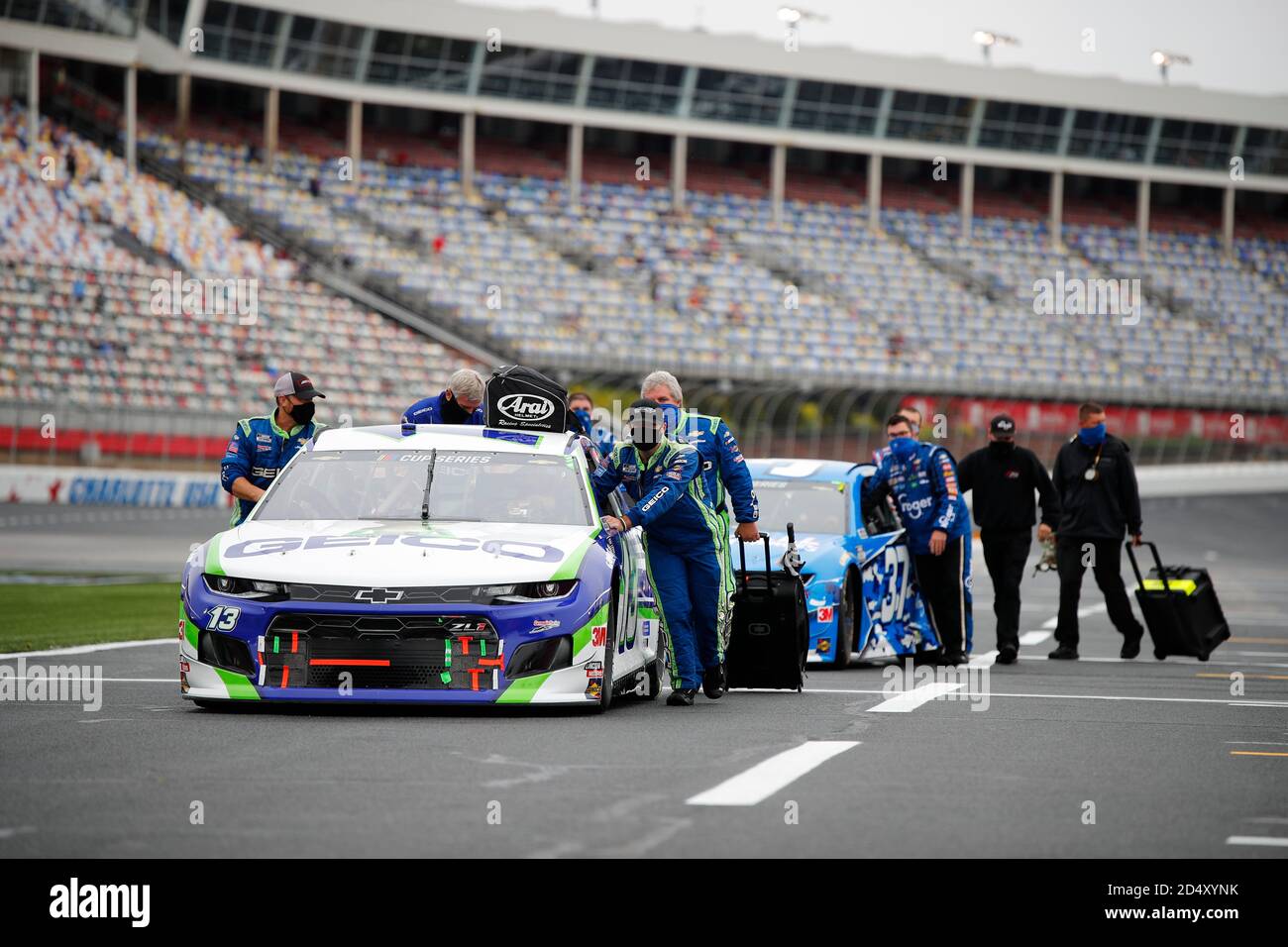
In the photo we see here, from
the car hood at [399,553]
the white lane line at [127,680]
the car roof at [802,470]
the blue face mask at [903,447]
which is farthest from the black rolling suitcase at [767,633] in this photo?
the car roof at [802,470]

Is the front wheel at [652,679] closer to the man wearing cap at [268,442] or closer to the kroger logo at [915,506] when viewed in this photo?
the man wearing cap at [268,442]

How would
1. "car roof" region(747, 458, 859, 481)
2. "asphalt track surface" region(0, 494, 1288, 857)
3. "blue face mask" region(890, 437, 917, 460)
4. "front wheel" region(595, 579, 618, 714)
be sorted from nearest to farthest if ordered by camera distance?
"asphalt track surface" region(0, 494, 1288, 857) < "front wheel" region(595, 579, 618, 714) < "blue face mask" region(890, 437, 917, 460) < "car roof" region(747, 458, 859, 481)

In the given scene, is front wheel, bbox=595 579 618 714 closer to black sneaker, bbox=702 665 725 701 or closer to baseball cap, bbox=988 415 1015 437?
black sneaker, bbox=702 665 725 701

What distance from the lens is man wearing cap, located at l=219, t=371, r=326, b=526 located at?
38.8ft

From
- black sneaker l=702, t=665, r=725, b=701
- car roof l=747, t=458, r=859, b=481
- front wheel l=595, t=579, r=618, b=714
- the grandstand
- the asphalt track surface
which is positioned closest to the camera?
the asphalt track surface

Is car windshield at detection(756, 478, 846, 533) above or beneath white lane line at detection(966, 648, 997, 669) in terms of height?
above

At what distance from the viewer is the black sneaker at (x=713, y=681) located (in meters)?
10.8

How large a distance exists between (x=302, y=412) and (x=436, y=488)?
1.74 meters

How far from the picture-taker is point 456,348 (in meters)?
47.2

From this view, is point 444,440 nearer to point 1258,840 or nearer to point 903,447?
point 903,447

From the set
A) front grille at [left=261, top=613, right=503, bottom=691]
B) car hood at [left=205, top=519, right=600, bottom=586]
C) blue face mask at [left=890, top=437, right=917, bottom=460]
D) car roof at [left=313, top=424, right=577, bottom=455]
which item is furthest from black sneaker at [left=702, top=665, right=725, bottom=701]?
blue face mask at [left=890, top=437, right=917, bottom=460]

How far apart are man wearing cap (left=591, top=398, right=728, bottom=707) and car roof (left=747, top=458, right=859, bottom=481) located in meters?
4.38

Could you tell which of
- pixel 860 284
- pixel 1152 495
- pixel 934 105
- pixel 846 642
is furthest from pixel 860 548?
pixel 934 105
